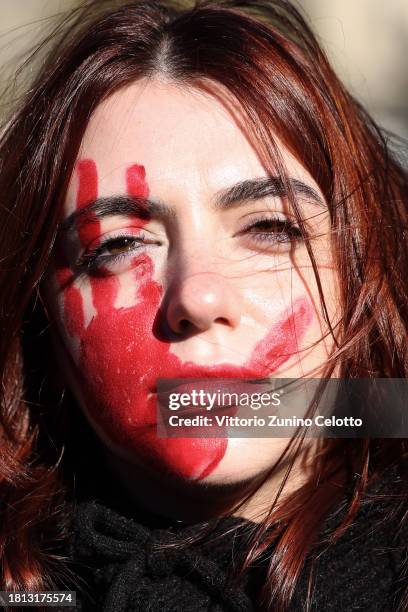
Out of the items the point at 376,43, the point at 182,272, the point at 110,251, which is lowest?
the point at 182,272

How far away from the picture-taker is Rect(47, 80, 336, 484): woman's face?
137 centimetres

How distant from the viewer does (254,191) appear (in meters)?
1.43

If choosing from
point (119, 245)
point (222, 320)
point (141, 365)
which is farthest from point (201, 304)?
point (119, 245)

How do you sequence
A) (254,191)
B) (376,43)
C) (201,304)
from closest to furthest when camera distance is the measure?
(201,304)
(254,191)
(376,43)

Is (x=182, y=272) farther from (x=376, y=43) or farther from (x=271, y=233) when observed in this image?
(x=376, y=43)

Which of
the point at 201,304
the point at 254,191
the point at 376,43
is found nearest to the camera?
the point at 201,304

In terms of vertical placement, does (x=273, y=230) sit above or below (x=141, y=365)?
above

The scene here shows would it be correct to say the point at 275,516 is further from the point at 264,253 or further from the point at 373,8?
the point at 373,8

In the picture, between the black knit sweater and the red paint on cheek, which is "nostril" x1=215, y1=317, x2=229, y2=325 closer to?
the red paint on cheek

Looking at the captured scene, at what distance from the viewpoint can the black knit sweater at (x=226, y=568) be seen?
1.33 meters

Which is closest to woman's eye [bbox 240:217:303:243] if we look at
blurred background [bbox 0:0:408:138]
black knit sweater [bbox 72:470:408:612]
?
black knit sweater [bbox 72:470:408:612]

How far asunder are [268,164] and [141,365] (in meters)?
0.43

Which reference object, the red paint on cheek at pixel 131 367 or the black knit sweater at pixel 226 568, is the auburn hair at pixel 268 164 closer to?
the black knit sweater at pixel 226 568

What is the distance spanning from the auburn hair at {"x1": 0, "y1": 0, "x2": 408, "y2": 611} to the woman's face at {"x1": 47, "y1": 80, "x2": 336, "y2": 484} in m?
0.04
